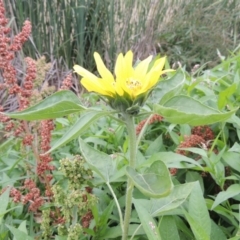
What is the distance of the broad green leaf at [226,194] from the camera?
0.99 m

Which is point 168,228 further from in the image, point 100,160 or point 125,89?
point 125,89

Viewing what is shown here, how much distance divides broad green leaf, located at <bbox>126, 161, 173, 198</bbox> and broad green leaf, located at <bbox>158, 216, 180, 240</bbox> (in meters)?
0.18

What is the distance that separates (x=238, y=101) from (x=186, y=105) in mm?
597

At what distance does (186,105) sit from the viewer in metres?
0.80

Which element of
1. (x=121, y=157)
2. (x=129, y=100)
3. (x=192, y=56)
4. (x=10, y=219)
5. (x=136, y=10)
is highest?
(x=129, y=100)

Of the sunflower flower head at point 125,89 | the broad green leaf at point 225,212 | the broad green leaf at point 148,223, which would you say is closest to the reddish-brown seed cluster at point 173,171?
the broad green leaf at point 225,212

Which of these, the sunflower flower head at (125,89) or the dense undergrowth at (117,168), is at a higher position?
the sunflower flower head at (125,89)

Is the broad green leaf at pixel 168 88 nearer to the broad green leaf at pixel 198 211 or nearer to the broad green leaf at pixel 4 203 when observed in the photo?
the broad green leaf at pixel 198 211

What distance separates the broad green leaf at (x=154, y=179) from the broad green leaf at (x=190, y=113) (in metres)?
0.08

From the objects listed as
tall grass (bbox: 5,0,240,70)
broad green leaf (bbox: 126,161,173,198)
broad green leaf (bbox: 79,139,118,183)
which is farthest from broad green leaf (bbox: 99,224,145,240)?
tall grass (bbox: 5,0,240,70)

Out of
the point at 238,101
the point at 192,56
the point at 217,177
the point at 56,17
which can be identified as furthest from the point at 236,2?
the point at 217,177

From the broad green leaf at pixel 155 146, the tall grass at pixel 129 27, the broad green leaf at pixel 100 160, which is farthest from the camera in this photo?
the tall grass at pixel 129 27

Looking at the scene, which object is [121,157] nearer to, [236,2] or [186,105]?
[186,105]

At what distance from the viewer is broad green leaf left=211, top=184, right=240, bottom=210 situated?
0.99 metres
